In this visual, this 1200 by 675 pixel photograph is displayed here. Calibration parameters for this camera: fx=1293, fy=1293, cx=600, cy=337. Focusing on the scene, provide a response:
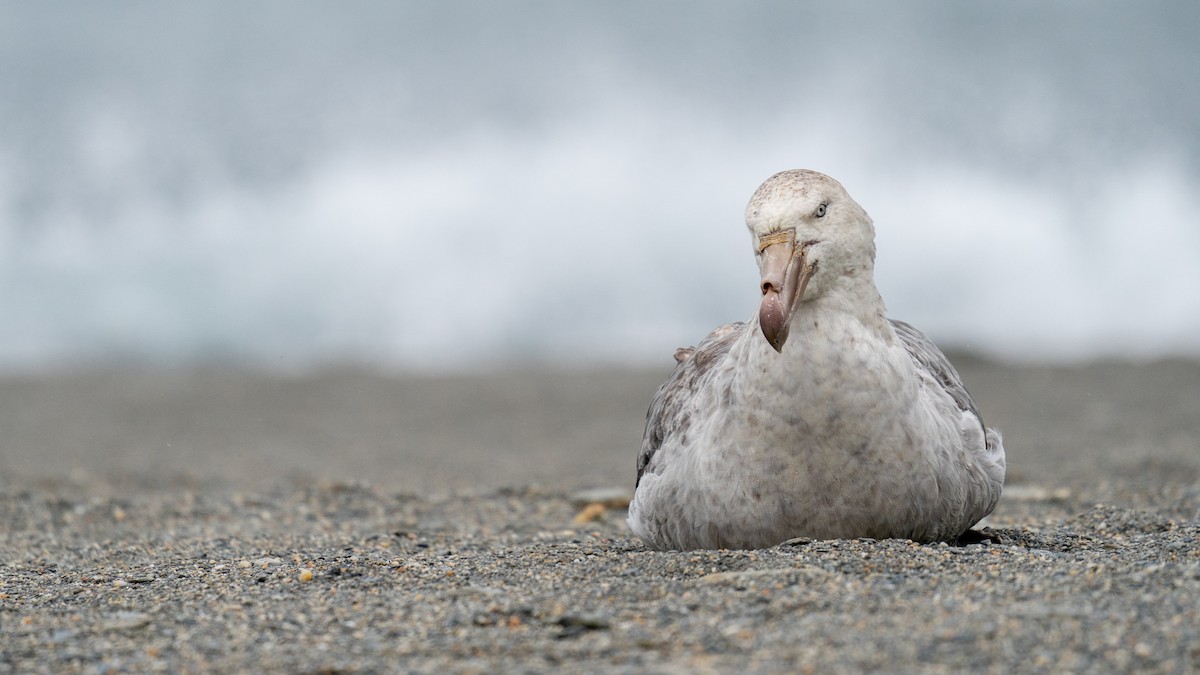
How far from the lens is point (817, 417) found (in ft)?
17.2

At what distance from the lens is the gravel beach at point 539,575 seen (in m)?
3.93

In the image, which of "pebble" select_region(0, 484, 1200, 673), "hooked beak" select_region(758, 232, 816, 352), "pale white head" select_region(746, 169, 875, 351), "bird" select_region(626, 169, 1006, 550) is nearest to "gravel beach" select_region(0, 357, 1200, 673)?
"pebble" select_region(0, 484, 1200, 673)

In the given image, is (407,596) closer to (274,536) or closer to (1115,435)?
(274,536)

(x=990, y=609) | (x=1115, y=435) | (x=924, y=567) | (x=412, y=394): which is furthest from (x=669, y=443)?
(x=412, y=394)

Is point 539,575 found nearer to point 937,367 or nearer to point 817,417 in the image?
point 817,417

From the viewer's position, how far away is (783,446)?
532cm

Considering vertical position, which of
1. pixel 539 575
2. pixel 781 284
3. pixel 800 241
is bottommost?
pixel 539 575

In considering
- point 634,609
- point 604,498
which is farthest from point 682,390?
point 604,498

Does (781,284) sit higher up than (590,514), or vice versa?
(781,284)

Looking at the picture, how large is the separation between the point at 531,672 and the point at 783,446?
189 centimetres

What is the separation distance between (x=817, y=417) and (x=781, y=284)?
0.60 meters

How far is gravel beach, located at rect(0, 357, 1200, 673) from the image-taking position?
3.93 meters

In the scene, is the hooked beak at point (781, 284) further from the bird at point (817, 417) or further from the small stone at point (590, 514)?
the small stone at point (590, 514)

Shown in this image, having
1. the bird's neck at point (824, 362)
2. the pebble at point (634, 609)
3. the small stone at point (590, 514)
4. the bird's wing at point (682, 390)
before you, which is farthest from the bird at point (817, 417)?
the small stone at point (590, 514)
